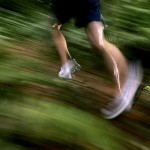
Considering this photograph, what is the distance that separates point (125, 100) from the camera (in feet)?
13.1

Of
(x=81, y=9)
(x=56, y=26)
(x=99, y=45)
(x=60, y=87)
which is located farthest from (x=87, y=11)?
(x=60, y=87)

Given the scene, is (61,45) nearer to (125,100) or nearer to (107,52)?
(107,52)

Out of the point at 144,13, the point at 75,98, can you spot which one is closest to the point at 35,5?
the point at 144,13

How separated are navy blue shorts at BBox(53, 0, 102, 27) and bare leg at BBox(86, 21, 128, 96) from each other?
58mm

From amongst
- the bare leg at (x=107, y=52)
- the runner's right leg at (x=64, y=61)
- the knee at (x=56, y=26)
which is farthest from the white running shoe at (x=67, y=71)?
the bare leg at (x=107, y=52)

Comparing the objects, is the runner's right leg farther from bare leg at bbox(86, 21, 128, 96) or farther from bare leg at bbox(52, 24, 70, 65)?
bare leg at bbox(86, 21, 128, 96)

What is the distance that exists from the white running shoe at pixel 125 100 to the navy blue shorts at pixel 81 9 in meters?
0.66

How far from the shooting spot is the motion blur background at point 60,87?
344cm

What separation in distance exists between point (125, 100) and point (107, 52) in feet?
1.53

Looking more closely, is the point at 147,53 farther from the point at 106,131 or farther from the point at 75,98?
the point at 106,131

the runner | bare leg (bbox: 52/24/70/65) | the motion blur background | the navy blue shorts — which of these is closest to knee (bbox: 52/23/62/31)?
bare leg (bbox: 52/24/70/65)

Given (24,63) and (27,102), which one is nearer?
(27,102)

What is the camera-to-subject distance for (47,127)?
136 inches

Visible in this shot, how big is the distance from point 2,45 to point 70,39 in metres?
1.21
